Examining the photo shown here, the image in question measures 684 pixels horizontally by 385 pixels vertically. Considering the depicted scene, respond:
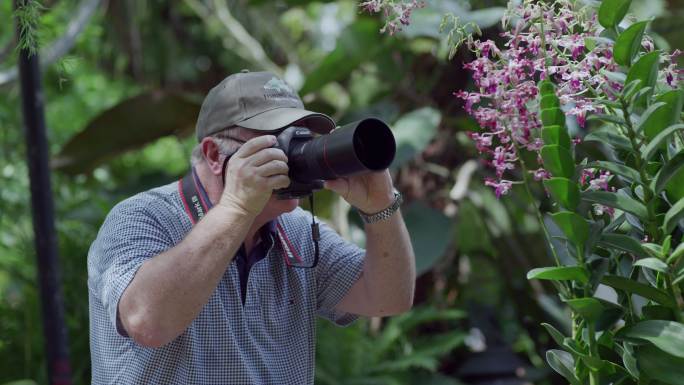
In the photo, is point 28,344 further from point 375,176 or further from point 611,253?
point 611,253

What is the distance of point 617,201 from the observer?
3.80 feet

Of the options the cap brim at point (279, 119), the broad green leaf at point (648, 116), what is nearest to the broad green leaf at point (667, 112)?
the broad green leaf at point (648, 116)

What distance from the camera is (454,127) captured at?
402 cm

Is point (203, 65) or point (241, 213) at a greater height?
point (241, 213)

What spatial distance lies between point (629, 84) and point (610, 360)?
1.26 feet

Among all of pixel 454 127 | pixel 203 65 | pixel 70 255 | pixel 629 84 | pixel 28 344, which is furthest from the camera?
pixel 203 65

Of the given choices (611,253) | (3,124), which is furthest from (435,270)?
(611,253)

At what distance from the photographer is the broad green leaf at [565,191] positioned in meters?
1.15

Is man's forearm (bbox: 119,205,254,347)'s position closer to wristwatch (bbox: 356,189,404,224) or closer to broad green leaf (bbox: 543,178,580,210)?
wristwatch (bbox: 356,189,404,224)

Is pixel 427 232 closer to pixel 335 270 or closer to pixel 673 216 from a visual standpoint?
pixel 335 270

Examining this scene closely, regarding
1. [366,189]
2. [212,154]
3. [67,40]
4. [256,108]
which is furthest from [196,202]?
[67,40]

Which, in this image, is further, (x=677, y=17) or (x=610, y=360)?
(x=677, y=17)

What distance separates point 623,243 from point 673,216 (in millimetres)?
73

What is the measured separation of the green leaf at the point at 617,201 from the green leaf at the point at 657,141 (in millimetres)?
58
